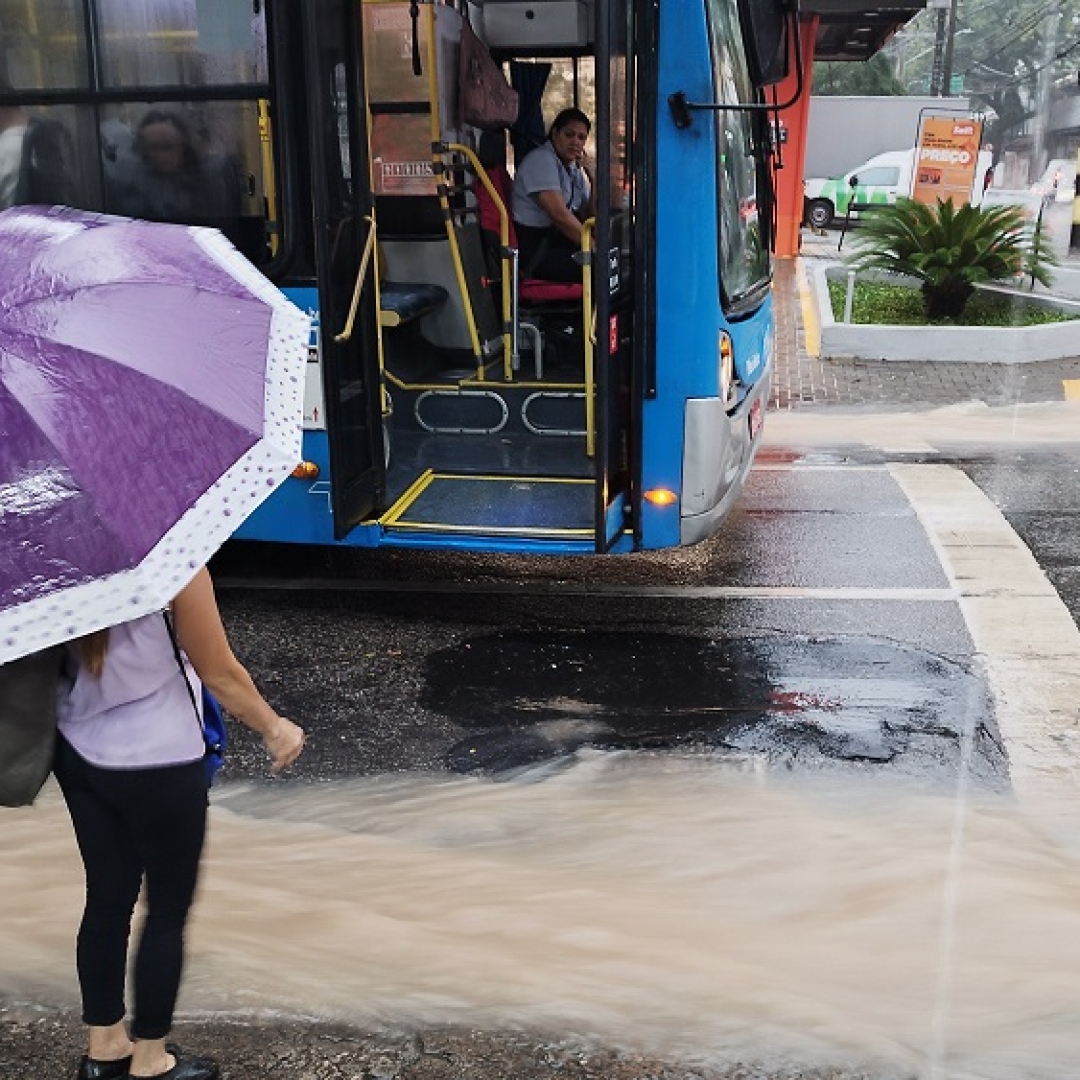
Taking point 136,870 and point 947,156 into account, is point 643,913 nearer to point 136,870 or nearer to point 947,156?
point 136,870

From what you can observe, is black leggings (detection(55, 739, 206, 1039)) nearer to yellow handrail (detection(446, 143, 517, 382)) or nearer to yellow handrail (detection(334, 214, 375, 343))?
yellow handrail (detection(334, 214, 375, 343))

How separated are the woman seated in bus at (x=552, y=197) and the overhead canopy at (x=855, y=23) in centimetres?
909

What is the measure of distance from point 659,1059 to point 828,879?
1.02 metres

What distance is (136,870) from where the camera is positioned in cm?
261

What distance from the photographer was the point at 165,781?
2.46m

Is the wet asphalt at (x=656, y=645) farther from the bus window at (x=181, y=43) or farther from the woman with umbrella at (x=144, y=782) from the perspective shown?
the bus window at (x=181, y=43)

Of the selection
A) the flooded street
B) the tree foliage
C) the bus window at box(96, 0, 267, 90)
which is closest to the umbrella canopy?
the flooded street

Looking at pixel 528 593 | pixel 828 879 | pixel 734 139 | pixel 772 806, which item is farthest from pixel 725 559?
pixel 828 879

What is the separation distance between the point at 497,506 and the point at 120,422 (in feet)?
12.6

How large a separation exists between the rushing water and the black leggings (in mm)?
457

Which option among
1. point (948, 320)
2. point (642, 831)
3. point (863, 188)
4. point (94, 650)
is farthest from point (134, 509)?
point (863, 188)

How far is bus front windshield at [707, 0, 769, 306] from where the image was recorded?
5.41 meters

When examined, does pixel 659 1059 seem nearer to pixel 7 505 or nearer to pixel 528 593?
pixel 7 505

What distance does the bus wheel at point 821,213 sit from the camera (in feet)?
102
